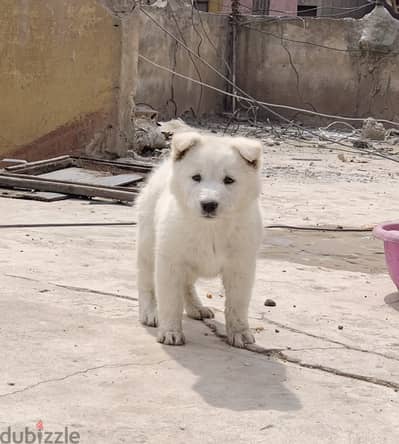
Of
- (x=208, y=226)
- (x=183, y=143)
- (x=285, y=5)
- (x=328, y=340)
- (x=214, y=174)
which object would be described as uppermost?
(x=285, y=5)

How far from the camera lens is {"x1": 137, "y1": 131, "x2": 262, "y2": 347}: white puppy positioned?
4.42m

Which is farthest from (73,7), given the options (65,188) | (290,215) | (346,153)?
(346,153)

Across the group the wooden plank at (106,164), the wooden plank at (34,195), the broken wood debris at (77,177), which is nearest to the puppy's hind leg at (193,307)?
the broken wood debris at (77,177)

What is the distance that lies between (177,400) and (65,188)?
17.5ft

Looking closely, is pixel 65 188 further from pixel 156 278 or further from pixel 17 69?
pixel 156 278

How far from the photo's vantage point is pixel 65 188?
892cm

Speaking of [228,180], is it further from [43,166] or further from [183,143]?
[43,166]

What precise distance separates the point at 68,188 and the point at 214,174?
4.69 metres

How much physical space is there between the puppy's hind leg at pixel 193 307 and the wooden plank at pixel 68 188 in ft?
11.6

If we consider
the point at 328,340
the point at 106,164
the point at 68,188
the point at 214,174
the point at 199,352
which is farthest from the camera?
the point at 106,164

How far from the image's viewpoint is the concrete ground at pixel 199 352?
3.58 metres

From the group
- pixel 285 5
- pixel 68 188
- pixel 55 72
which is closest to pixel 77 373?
pixel 68 188

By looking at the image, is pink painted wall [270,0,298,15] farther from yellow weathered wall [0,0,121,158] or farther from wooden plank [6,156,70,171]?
wooden plank [6,156,70,171]

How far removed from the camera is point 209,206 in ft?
14.1
